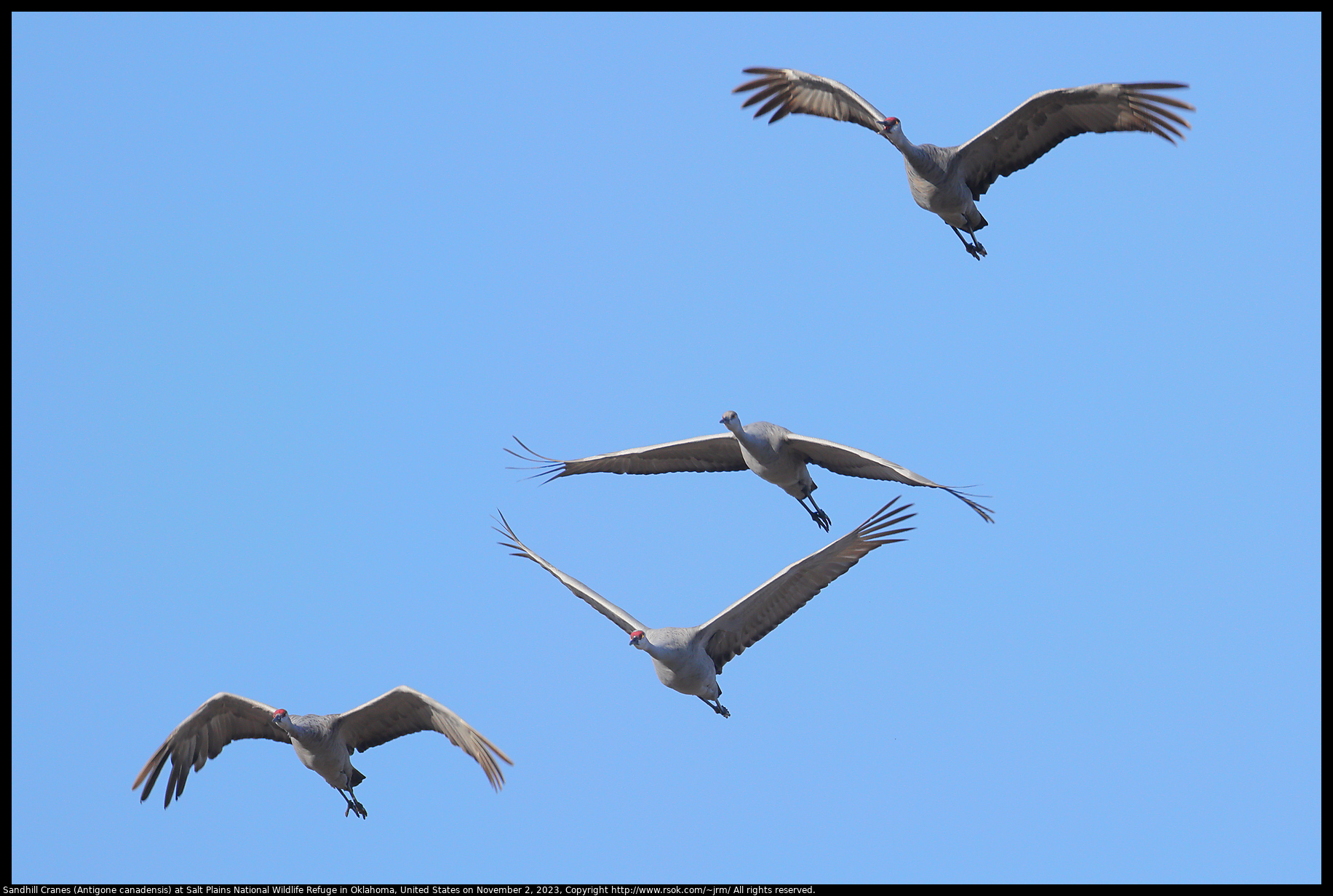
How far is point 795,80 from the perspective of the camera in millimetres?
19688

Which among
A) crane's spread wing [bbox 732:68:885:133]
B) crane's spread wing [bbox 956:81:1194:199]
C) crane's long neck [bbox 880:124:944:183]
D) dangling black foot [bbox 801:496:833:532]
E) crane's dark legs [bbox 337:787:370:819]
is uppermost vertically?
crane's spread wing [bbox 732:68:885:133]

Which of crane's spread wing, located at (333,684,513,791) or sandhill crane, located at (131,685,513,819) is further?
sandhill crane, located at (131,685,513,819)

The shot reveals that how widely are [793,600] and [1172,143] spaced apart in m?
8.48

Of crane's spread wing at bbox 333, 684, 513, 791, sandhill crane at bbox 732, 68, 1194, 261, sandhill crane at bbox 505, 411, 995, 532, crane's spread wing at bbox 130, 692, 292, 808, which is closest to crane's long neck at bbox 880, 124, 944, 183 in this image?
sandhill crane at bbox 732, 68, 1194, 261

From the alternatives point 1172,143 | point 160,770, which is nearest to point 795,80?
point 1172,143

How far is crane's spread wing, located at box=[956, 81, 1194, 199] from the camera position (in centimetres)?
1848

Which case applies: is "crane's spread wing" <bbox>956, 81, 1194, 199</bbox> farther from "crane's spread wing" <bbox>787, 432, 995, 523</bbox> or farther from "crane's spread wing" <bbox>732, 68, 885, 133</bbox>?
"crane's spread wing" <bbox>787, 432, 995, 523</bbox>

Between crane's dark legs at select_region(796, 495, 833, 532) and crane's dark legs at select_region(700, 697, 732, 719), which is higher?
crane's dark legs at select_region(796, 495, 833, 532)

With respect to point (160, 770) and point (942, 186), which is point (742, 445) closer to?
point (942, 186)

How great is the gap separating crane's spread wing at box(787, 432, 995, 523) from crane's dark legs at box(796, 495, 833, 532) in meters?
0.79

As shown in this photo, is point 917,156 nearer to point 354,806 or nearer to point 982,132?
point 982,132

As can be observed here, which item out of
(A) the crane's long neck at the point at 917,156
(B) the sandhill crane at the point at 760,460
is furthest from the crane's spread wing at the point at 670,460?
(A) the crane's long neck at the point at 917,156

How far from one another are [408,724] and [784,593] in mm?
5604

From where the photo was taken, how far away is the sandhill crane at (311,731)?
17.6 m
